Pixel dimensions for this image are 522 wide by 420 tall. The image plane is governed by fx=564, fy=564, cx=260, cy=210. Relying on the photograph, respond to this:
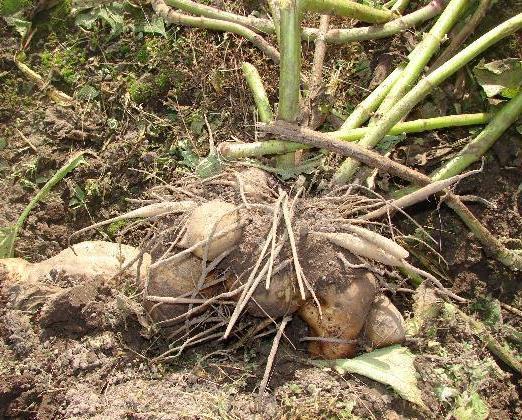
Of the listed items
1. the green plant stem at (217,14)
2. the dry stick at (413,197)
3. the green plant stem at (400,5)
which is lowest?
the dry stick at (413,197)

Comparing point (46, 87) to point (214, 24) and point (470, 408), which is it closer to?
point (214, 24)

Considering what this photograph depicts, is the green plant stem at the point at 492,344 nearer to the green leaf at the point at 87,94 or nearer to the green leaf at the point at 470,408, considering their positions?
the green leaf at the point at 470,408

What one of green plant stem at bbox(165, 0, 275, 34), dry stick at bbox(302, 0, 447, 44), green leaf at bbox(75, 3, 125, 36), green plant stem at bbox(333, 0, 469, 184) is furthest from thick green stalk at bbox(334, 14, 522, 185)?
green leaf at bbox(75, 3, 125, 36)

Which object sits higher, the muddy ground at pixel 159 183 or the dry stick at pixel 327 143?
the dry stick at pixel 327 143

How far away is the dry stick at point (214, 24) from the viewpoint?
7.63 feet

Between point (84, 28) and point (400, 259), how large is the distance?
1.86m

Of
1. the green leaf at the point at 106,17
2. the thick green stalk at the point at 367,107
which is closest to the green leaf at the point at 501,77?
the thick green stalk at the point at 367,107

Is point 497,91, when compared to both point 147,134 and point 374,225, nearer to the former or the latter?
point 374,225

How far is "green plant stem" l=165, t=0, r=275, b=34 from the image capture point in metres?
2.34

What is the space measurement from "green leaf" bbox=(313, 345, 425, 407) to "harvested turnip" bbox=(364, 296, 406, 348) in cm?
3

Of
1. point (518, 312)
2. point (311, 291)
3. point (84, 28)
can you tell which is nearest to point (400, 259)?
point (311, 291)

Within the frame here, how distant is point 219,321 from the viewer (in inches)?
77.6

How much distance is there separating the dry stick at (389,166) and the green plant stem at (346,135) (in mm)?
81

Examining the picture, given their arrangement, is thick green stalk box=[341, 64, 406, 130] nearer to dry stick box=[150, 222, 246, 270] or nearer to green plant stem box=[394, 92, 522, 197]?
green plant stem box=[394, 92, 522, 197]
